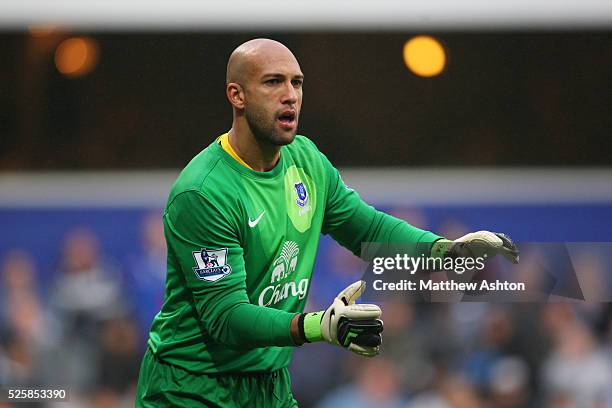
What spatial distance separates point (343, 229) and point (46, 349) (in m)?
2.80

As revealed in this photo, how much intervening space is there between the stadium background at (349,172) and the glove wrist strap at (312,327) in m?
2.52

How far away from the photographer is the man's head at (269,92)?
336 cm

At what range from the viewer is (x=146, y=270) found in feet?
18.9

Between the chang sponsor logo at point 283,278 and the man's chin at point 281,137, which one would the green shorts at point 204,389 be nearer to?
the chang sponsor logo at point 283,278

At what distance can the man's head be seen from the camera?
336 cm

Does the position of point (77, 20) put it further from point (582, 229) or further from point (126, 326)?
point (582, 229)

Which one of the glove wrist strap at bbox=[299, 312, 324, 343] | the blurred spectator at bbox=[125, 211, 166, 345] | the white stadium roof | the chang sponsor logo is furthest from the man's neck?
the blurred spectator at bbox=[125, 211, 166, 345]

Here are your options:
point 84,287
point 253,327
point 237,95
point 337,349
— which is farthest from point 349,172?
point 253,327

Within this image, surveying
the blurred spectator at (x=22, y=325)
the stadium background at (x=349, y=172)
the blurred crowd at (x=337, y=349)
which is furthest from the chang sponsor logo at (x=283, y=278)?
the blurred spectator at (x=22, y=325)

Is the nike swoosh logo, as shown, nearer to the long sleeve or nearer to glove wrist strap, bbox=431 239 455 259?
the long sleeve

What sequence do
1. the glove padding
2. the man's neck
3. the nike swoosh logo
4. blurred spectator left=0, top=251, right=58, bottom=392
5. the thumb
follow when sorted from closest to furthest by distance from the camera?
the thumb < the nike swoosh logo < the man's neck < the glove padding < blurred spectator left=0, top=251, right=58, bottom=392

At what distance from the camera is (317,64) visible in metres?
5.61

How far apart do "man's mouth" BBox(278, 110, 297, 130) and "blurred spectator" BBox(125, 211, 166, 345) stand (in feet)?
8.10

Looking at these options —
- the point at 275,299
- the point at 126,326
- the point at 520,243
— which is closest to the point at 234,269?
the point at 275,299
